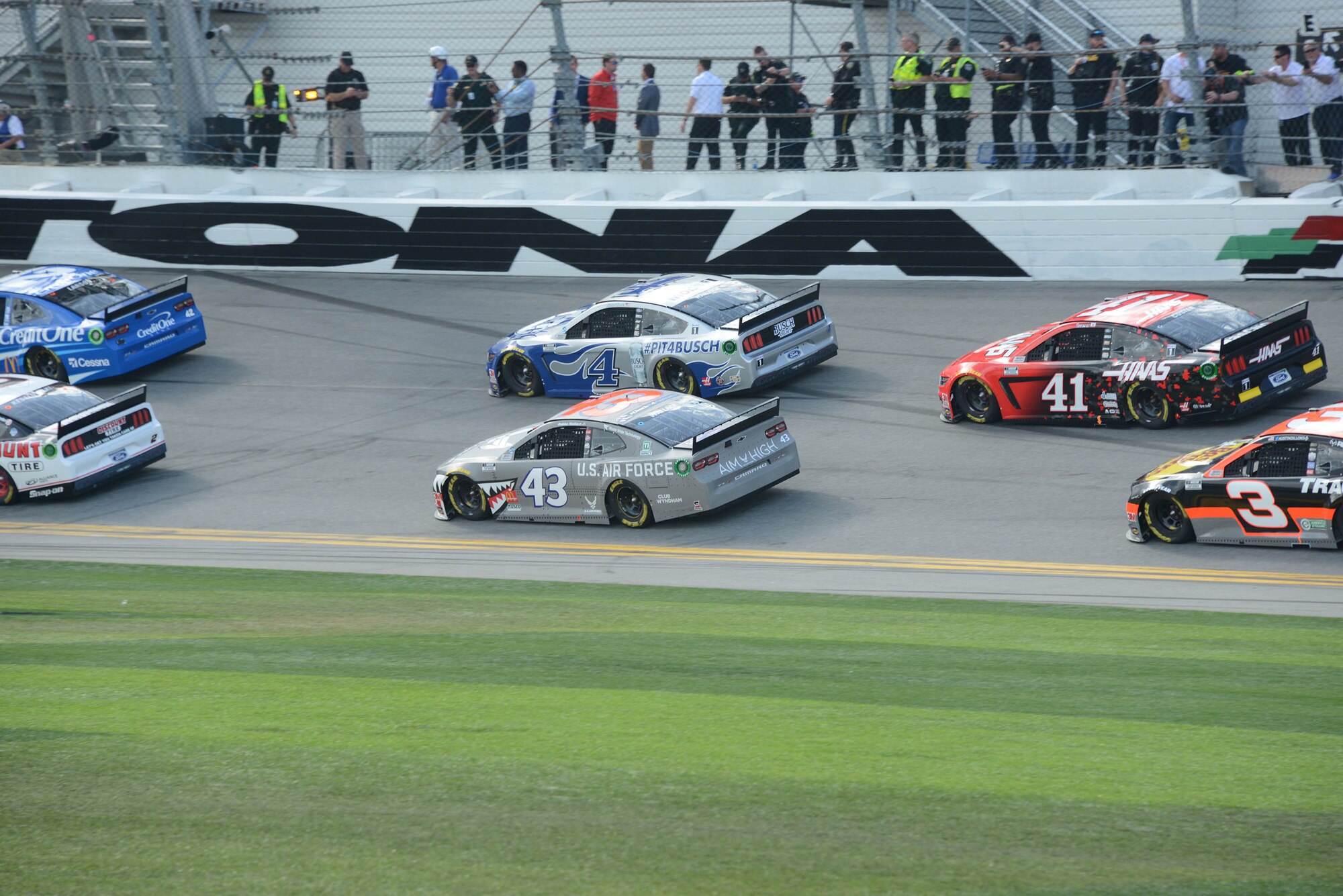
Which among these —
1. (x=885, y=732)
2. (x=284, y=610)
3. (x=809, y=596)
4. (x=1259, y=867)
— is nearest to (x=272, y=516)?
(x=284, y=610)

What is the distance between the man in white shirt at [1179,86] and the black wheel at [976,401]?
6578 mm

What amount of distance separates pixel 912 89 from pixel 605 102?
5245 millimetres

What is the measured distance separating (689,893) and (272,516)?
10551mm

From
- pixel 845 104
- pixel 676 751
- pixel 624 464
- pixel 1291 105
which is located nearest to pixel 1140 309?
pixel 624 464

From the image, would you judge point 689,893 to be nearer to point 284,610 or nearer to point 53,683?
point 53,683

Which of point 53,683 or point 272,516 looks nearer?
point 53,683

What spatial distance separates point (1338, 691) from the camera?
323 inches

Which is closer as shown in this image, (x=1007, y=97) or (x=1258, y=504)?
(x=1258, y=504)

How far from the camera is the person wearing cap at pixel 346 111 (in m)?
25.2

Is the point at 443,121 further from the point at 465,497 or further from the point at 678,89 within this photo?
the point at 465,497

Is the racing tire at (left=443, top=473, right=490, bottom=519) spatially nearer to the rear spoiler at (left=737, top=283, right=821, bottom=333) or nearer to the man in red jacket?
the rear spoiler at (left=737, top=283, right=821, bottom=333)

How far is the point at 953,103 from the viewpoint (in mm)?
22062

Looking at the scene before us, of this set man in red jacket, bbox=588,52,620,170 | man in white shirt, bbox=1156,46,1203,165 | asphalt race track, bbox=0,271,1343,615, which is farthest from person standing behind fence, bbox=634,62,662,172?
man in white shirt, bbox=1156,46,1203,165

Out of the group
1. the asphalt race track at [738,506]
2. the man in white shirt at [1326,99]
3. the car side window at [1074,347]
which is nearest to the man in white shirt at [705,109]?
the asphalt race track at [738,506]
